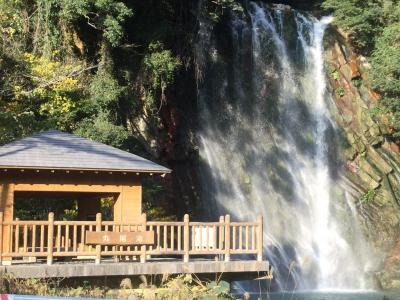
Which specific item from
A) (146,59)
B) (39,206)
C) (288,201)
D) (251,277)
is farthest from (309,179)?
(251,277)

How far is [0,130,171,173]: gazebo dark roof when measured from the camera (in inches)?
686

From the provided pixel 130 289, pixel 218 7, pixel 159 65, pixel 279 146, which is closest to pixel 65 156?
pixel 130 289

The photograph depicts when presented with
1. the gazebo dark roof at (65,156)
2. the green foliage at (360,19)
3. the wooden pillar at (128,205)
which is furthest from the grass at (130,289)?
the green foliage at (360,19)

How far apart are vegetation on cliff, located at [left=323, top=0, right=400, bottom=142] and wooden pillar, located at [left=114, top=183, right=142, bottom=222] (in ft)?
59.5

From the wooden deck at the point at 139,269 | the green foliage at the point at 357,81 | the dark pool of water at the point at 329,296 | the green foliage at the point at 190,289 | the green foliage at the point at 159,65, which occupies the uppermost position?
the green foliage at the point at 357,81

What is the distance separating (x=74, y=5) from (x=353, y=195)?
1453cm

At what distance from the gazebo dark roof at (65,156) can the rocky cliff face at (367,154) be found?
14.1 metres

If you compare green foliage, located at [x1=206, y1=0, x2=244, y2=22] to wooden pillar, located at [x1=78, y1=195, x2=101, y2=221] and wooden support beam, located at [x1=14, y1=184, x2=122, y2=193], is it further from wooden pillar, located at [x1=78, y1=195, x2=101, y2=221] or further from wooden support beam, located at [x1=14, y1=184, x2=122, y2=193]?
wooden support beam, located at [x1=14, y1=184, x2=122, y2=193]

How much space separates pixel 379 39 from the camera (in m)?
35.1

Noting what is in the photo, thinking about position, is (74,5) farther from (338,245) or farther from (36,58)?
(338,245)

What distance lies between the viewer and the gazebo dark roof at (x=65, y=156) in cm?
1742

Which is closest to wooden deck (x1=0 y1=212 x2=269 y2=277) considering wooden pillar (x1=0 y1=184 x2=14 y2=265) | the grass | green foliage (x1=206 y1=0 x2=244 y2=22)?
the grass

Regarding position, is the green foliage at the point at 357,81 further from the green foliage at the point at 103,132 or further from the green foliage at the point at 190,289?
the green foliage at the point at 190,289

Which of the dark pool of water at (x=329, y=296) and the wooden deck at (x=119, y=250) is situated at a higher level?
the wooden deck at (x=119, y=250)
